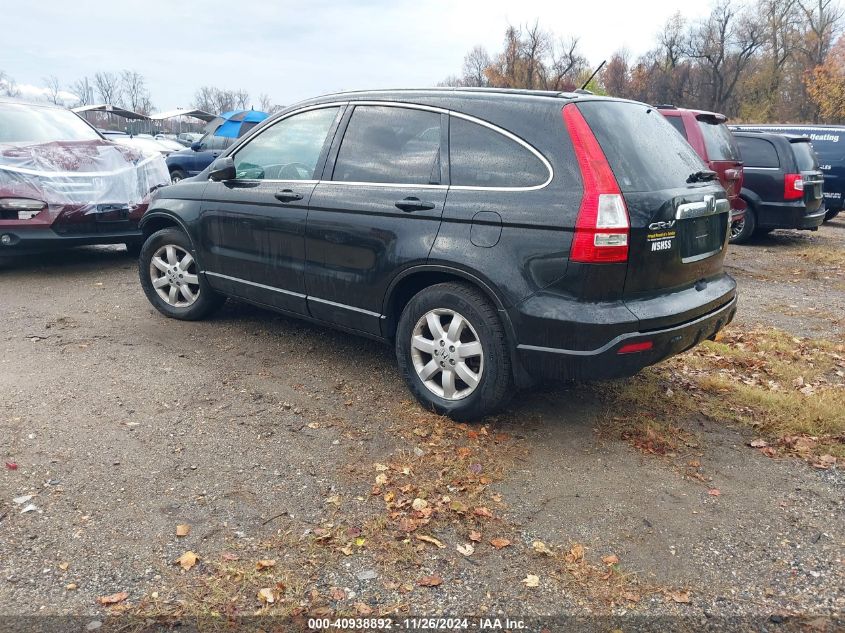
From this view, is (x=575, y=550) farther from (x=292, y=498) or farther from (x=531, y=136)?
(x=531, y=136)

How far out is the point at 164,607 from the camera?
249 centimetres

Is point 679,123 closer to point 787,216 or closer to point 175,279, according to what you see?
point 787,216

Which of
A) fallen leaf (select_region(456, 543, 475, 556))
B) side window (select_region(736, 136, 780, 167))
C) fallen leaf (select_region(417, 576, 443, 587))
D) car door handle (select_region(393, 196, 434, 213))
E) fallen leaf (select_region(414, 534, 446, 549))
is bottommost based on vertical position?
fallen leaf (select_region(417, 576, 443, 587))

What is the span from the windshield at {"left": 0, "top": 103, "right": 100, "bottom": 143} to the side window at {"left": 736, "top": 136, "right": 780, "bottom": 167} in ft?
30.7

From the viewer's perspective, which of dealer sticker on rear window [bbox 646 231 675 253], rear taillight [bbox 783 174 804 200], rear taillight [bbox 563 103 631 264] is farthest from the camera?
rear taillight [bbox 783 174 804 200]

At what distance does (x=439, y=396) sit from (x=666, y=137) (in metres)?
2.01

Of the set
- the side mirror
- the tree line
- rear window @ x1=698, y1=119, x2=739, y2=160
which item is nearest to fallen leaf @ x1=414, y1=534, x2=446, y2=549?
the side mirror

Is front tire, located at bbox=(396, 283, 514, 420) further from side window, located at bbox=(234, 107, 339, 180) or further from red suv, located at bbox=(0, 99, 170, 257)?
red suv, located at bbox=(0, 99, 170, 257)

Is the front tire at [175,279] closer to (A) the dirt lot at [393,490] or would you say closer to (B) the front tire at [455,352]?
(A) the dirt lot at [393,490]

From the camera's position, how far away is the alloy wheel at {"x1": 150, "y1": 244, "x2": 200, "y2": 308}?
18.4 ft

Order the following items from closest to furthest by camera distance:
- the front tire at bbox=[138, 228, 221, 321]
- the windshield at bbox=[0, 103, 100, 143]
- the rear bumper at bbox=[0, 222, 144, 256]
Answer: the front tire at bbox=[138, 228, 221, 321], the rear bumper at bbox=[0, 222, 144, 256], the windshield at bbox=[0, 103, 100, 143]

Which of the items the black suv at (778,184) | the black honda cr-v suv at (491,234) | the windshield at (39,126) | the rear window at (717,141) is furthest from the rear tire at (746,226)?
the windshield at (39,126)

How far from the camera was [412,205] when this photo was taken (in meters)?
3.94

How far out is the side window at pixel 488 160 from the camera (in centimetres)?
357
